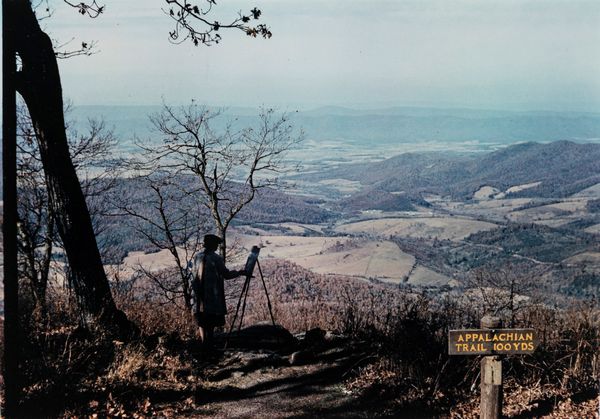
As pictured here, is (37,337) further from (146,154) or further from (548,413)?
(146,154)

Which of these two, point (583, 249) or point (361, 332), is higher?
point (361, 332)

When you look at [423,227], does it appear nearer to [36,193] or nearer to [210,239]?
[36,193]

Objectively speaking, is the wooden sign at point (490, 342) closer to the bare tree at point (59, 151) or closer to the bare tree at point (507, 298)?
the bare tree at point (507, 298)

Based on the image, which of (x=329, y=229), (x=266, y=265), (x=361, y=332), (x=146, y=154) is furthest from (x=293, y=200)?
(x=361, y=332)

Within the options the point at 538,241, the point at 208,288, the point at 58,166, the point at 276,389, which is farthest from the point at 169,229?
the point at 538,241

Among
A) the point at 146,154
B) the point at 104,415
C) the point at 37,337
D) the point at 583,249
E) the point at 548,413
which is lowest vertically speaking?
the point at 583,249

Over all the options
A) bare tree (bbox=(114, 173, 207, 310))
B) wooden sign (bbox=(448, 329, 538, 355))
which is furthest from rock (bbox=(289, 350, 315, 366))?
bare tree (bbox=(114, 173, 207, 310))

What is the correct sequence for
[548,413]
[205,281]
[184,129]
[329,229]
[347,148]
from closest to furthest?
[548,413], [205,281], [184,129], [329,229], [347,148]
